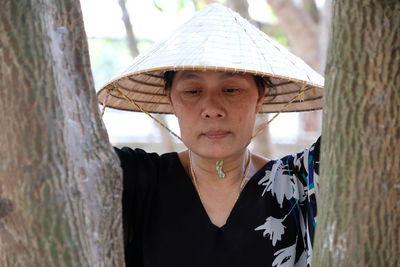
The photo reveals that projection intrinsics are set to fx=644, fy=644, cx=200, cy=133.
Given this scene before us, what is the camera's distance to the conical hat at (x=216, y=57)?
1.91 metres

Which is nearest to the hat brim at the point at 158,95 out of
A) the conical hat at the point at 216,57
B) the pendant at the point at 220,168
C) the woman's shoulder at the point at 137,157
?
the conical hat at the point at 216,57

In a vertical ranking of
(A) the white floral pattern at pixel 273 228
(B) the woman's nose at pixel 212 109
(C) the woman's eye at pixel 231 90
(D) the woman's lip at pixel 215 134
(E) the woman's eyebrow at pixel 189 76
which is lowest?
(A) the white floral pattern at pixel 273 228

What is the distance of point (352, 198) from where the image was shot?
1.19 m

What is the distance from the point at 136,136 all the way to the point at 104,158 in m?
8.64

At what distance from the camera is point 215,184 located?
7.48ft

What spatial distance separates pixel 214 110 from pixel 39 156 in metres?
0.94

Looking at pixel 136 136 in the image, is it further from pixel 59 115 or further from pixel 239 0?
pixel 59 115

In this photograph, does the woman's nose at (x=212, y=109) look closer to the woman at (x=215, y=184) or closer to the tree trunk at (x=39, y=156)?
the woman at (x=215, y=184)

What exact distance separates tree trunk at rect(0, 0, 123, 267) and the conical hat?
721 mm

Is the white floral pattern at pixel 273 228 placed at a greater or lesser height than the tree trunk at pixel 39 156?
lesser

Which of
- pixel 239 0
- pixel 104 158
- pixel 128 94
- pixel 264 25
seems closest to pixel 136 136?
pixel 264 25

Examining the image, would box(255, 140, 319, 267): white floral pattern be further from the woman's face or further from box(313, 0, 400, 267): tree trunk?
box(313, 0, 400, 267): tree trunk

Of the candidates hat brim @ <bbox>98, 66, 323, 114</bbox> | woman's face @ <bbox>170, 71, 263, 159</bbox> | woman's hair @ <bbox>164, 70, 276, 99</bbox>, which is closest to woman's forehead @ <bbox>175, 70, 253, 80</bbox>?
woman's face @ <bbox>170, 71, 263, 159</bbox>

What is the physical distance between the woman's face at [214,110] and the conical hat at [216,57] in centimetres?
10
